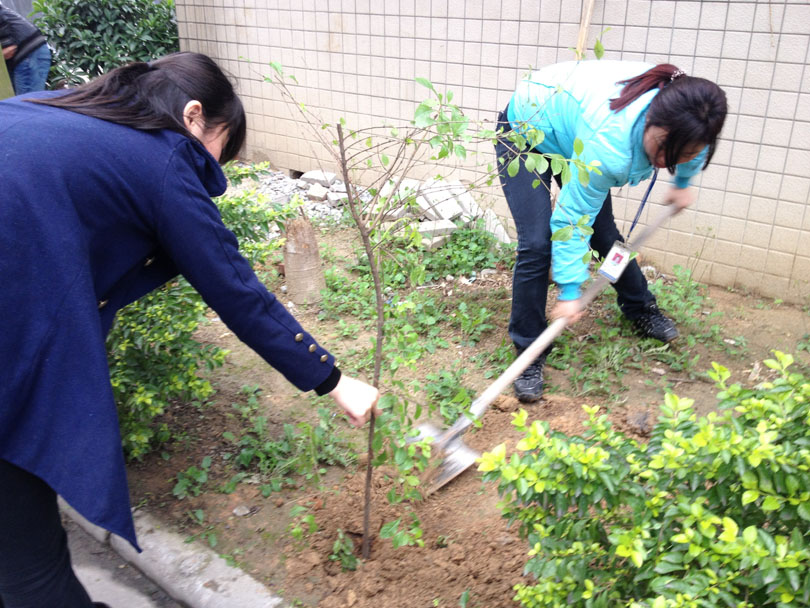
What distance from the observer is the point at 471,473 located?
2.97 metres

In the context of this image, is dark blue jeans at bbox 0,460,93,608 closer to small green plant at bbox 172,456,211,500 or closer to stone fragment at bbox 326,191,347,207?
small green plant at bbox 172,456,211,500

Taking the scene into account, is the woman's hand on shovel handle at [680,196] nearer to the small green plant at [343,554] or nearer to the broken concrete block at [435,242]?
the broken concrete block at [435,242]

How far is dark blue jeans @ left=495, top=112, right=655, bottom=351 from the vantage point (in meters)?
3.29

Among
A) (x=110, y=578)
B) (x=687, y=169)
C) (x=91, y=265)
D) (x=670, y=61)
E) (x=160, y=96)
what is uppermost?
(x=160, y=96)

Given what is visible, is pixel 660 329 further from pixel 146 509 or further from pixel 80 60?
pixel 80 60

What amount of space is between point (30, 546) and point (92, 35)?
7235 millimetres

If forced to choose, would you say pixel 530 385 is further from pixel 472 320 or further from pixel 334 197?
pixel 334 197

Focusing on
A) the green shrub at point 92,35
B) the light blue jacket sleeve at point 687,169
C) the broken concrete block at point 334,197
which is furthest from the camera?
the green shrub at point 92,35

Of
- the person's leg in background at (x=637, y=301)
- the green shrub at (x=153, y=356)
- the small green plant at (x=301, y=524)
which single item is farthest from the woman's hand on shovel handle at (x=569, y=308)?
the green shrub at (x=153, y=356)

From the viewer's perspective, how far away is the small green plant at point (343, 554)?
247cm

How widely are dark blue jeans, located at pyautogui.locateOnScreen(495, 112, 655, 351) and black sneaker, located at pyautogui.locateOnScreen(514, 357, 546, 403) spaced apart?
159 millimetres

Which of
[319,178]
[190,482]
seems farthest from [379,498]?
[319,178]

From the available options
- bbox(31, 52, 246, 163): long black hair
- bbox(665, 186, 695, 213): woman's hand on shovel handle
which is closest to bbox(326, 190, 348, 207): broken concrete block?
bbox(665, 186, 695, 213): woman's hand on shovel handle

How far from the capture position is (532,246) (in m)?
3.33
